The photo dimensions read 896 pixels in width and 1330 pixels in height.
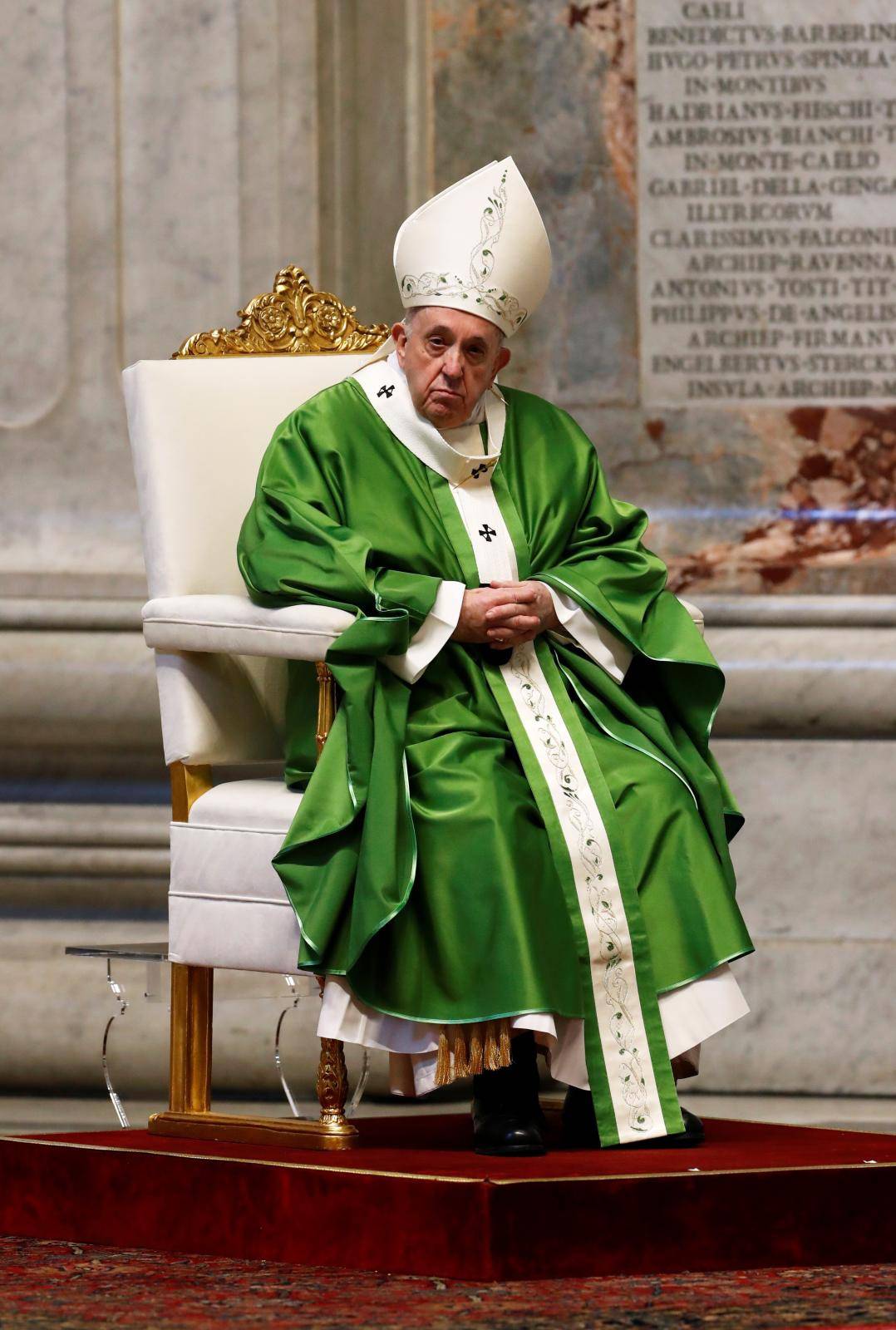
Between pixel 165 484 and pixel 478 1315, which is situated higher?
pixel 165 484

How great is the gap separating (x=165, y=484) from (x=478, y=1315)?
1.60 m

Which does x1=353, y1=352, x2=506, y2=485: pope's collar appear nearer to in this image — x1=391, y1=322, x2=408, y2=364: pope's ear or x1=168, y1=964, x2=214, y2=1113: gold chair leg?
x1=391, y1=322, x2=408, y2=364: pope's ear

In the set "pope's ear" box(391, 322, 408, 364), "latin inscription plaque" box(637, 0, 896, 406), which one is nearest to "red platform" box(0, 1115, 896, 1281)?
"pope's ear" box(391, 322, 408, 364)

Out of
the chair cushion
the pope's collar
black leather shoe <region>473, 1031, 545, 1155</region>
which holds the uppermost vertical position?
the pope's collar

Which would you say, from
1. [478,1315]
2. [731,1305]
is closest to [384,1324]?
[478,1315]

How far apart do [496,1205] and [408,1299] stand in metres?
0.16

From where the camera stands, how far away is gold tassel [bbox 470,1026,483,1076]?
316 cm

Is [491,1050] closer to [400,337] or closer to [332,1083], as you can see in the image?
[332,1083]

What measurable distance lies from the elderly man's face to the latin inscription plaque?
1.75 m

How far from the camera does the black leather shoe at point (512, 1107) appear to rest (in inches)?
126

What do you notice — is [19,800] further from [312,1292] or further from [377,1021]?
[312,1292]

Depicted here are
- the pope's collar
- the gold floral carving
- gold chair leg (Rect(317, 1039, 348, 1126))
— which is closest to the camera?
gold chair leg (Rect(317, 1039, 348, 1126))

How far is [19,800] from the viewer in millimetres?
5008

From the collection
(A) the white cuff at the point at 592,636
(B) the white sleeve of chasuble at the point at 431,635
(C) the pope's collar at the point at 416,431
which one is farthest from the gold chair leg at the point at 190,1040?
(C) the pope's collar at the point at 416,431
